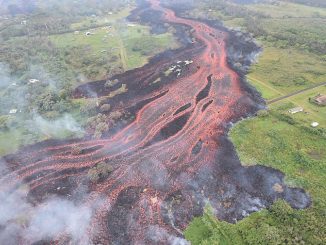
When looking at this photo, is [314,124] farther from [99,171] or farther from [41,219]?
[41,219]

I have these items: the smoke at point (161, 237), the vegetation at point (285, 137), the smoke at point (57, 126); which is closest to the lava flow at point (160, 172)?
the smoke at point (161, 237)

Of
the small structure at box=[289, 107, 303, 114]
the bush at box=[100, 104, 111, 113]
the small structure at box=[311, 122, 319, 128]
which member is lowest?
the bush at box=[100, 104, 111, 113]

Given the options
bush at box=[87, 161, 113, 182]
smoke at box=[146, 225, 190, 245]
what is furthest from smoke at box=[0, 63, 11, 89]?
smoke at box=[146, 225, 190, 245]

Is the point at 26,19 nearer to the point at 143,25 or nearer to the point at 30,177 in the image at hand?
the point at 143,25

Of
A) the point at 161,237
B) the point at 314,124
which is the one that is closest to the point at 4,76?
the point at 161,237

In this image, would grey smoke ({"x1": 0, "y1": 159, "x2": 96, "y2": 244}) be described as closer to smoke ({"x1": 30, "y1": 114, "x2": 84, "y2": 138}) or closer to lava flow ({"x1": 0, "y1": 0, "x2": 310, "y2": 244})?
lava flow ({"x1": 0, "y1": 0, "x2": 310, "y2": 244})

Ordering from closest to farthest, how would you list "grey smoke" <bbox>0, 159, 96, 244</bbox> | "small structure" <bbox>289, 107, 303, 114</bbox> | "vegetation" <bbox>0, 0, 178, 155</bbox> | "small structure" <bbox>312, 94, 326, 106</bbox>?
"grey smoke" <bbox>0, 159, 96, 244</bbox> → "small structure" <bbox>289, 107, 303, 114</bbox> → "vegetation" <bbox>0, 0, 178, 155</bbox> → "small structure" <bbox>312, 94, 326, 106</bbox>

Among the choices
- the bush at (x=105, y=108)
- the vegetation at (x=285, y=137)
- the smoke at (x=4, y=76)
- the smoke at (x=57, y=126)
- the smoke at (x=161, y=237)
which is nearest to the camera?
the smoke at (x=161, y=237)

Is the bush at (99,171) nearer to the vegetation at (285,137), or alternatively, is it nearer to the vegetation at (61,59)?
the vegetation at (61,59)

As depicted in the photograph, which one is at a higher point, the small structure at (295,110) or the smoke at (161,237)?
the small structure at (295,110)
